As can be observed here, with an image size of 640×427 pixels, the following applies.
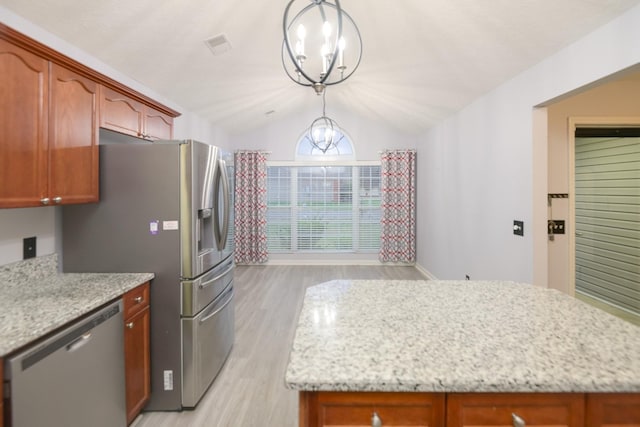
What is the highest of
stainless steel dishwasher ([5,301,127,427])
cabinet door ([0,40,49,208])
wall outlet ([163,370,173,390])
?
cabinet door ([0,40,49,208])

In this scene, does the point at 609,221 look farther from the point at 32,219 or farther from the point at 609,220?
the point at 32,219

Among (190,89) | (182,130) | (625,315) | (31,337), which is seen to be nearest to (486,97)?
(625,315)

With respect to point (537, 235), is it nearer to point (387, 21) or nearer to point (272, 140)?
point (387, 21)

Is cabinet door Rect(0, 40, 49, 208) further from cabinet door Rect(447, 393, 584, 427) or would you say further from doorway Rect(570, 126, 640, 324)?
doorway Rect(570, 126, 640, 324)

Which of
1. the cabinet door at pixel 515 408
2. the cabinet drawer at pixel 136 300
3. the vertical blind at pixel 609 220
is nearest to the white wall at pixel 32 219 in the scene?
the cabinet drawer at pixel 136 300

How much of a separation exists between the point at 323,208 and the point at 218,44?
3.73 m

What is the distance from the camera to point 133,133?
7.10 feet

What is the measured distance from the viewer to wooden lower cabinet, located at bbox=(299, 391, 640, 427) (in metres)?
0.81

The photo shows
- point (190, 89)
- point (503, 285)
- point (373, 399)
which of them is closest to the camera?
point (373, 399)

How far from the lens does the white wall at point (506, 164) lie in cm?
184

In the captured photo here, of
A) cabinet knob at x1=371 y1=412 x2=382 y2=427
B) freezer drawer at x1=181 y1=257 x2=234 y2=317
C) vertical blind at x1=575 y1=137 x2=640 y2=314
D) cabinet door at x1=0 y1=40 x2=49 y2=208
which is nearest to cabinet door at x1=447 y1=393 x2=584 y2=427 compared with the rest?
cabinet knob at x1=371 y1=412 x2=382 y2=427

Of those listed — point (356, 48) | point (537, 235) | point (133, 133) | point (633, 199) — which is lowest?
point (537, 235)

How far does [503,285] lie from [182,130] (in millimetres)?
3835

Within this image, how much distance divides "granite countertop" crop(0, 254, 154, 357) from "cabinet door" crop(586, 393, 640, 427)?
6.14 feet
